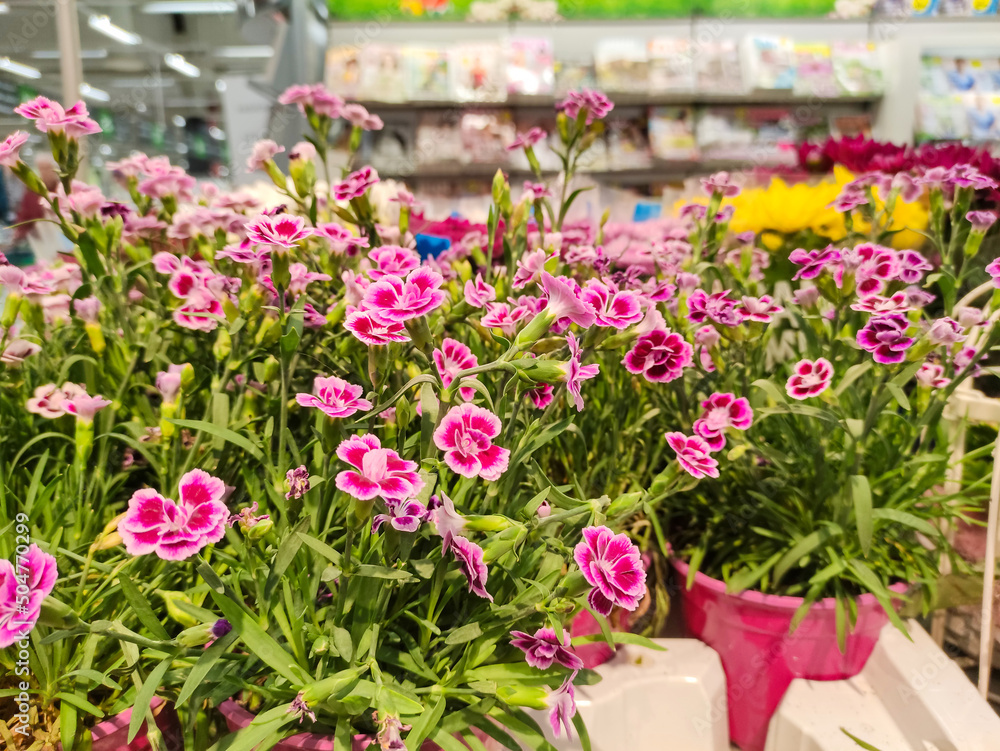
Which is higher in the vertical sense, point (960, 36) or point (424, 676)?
point (960, 36)

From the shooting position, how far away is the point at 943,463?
660mm

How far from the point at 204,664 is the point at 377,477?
0.18m

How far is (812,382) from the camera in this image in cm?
56

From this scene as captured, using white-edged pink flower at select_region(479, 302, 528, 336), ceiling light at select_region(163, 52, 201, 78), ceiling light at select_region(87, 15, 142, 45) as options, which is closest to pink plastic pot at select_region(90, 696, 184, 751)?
white-edged pink flower at select_region(479, 302, 528, 336)

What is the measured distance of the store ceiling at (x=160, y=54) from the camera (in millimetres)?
5363

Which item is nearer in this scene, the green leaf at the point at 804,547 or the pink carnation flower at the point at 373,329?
the pink carnation flower at the point at 373,329

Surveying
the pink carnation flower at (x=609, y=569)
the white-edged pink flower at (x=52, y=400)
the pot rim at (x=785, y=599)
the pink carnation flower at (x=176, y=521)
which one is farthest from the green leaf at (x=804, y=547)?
the white-edged pink flower at (x=52, y=400)

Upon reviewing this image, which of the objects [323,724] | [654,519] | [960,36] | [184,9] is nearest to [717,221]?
[654,519]

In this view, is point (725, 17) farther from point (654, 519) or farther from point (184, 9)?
point (184, 9)

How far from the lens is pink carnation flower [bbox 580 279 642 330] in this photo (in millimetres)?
417

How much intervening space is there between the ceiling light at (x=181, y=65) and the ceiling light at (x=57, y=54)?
526 mm

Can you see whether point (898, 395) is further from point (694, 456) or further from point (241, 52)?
point (241, 52)

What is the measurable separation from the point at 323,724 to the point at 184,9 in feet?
22.6

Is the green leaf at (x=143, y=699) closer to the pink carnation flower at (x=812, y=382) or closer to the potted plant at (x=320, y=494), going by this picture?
the potted plant at (x=320, y=494)
